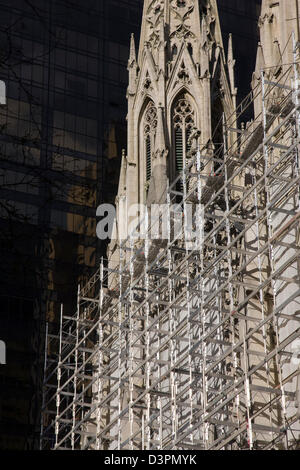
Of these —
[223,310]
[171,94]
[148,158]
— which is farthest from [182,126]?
[223,310]

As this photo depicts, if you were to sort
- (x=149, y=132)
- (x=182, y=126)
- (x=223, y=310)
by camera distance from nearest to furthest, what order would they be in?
(x=223, y=310)
(x=182, y=126)
(x=149, y=132)

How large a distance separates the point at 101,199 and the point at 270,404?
3253cm

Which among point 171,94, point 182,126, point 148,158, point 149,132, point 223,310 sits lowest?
point 223,310

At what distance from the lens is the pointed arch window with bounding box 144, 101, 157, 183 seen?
45219 millimetres

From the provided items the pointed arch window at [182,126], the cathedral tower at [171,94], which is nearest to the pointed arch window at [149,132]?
the cathedral tower at [171,94]

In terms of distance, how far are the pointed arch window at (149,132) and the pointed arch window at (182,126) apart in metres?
0.92

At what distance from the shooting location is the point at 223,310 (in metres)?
32.6

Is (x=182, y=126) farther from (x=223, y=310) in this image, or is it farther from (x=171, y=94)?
(x=223, y=310)

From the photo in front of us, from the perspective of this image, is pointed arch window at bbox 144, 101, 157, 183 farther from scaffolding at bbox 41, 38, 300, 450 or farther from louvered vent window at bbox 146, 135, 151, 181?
scaffolding at bbox 41, 38, 300, 450

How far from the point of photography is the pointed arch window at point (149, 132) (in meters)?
45.2

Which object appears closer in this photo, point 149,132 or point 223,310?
point 223,310

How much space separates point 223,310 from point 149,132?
15181 millimetres

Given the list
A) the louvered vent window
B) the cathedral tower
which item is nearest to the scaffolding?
the cathedral tower
